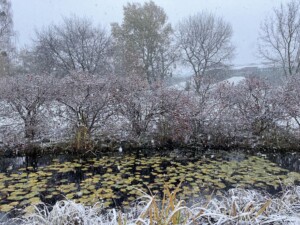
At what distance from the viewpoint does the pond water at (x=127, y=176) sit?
13.1ft

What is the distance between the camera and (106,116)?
7.00 m

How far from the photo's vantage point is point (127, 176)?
4891mm

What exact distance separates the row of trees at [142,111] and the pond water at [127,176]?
2.73ft

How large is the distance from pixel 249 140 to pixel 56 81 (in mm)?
5783

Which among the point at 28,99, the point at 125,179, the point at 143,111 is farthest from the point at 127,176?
the point at 28,99

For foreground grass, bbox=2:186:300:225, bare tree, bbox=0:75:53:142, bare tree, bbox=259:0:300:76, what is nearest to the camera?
foreground grass, bbox=2:186:300:225

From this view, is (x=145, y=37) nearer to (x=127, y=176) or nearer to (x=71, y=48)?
(x=71, y=48)

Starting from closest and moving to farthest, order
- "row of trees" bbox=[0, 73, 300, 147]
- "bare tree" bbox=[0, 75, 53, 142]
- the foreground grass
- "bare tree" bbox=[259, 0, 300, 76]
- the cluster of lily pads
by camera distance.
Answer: the foreground grass < the cluster of lily pads < "bare tree" bbox=[0, 75, 53, 142] < "row of trees" bbox=[0, 73, 300, 147] < "bare tree" bbox=[259, 0, 300, 76]

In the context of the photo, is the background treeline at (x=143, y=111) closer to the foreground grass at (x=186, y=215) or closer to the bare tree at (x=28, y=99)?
the bare tree at (x=28, y=99)

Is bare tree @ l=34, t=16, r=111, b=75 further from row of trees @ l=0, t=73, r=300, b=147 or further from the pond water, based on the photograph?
the pond water

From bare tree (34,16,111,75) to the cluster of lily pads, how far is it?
13.8 metres

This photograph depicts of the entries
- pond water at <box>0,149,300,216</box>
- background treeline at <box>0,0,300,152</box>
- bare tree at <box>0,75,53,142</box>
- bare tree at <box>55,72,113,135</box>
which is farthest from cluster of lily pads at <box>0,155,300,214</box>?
bare tree at <box>0,75,53,142</box>

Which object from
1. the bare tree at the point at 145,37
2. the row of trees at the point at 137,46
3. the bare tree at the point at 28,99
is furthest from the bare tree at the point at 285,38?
the bare tree at the point at 28,99

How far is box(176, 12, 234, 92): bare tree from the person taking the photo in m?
19.9
